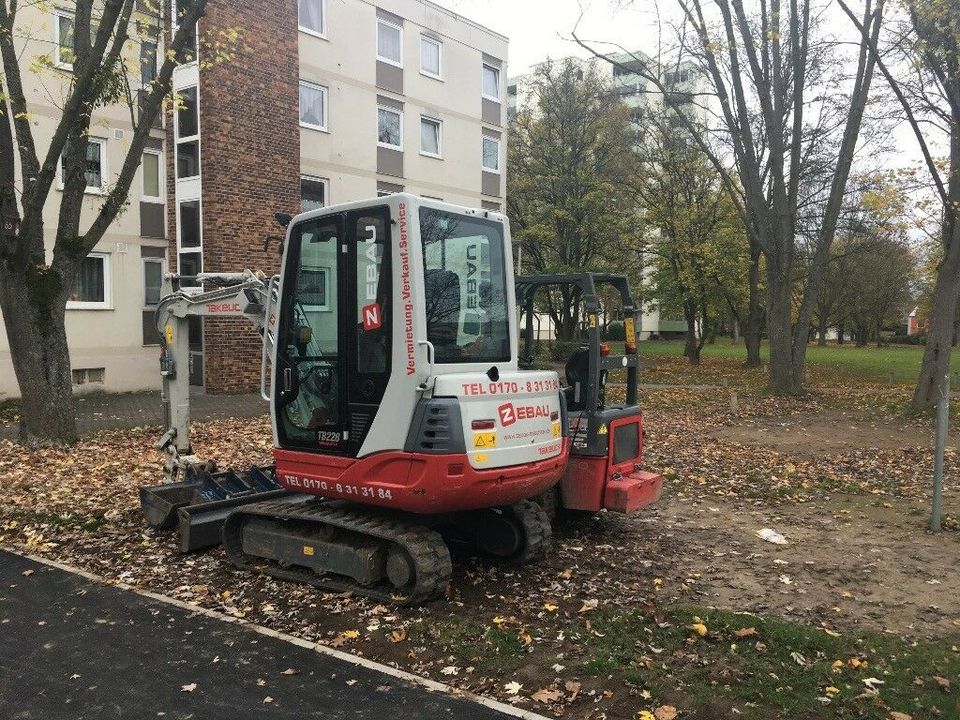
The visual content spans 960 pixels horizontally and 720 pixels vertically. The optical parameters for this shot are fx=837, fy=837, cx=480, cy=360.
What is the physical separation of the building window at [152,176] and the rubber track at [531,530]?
17.6 metres

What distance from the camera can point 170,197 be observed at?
2128 cm

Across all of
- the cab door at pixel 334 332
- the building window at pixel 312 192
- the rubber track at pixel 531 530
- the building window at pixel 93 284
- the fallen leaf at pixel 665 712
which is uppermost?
the building window at pixel 312 192

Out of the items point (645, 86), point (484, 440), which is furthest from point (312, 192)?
point (484, 440)

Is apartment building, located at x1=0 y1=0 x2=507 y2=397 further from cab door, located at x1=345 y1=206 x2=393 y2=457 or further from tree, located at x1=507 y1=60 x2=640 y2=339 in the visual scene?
cab door, located at x1=345 y1=206 x2=393 y2=457

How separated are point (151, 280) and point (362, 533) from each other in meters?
17.4

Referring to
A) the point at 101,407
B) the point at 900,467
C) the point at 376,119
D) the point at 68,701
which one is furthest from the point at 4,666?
the point at 376,119

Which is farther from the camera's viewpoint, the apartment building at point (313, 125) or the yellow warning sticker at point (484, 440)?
the apartment building at point (313, 125)

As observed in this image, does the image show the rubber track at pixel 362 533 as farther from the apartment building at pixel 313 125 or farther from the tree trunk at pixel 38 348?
the apartment building at pixel 313 125

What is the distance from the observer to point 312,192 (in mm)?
23875

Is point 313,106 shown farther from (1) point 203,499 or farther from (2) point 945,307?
(1) point 203,499

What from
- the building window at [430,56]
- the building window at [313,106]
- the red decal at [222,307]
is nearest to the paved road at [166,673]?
the red decal at [222,307]

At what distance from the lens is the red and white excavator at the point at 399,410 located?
5742mm

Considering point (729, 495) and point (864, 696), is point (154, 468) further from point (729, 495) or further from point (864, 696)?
point (864, 696)

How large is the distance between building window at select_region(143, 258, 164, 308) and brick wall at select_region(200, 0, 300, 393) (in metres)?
1.73
